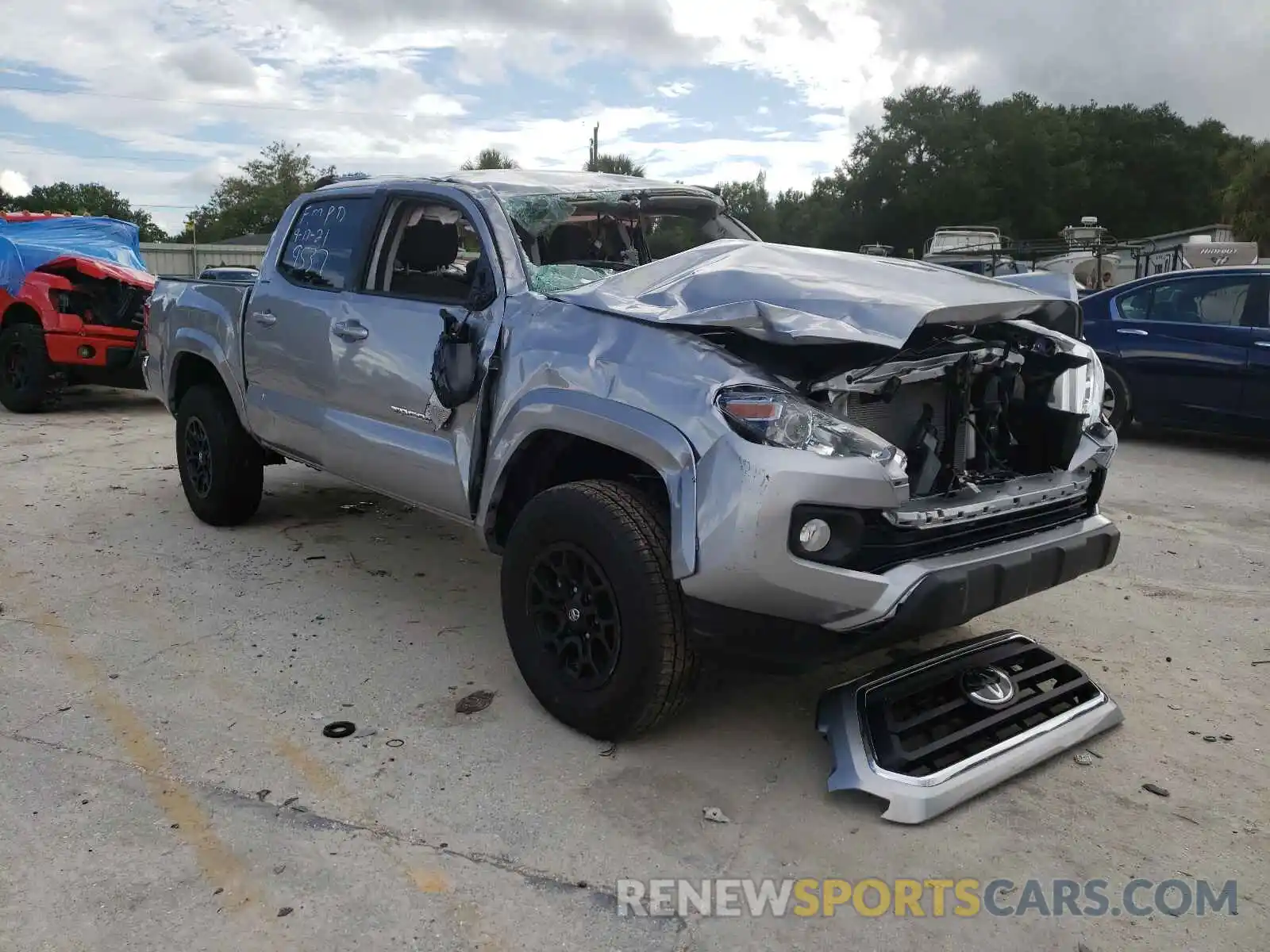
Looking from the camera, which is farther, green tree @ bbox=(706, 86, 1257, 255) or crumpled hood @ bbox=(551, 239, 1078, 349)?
green tree @ bbox=(706, 86, 1257, 255)

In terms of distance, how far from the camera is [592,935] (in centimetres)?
249

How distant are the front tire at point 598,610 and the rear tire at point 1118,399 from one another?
684 centimetres

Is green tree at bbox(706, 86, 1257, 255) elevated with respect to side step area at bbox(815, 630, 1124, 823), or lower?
elevated

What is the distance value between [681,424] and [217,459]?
3.58 metres

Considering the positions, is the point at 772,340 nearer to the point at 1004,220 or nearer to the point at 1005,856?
the point at 1005,856

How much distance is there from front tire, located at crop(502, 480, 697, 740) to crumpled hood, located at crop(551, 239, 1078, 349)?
0.62 m

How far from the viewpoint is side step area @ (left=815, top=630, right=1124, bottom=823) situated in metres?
3.01

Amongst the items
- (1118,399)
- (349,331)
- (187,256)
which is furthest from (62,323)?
(187,256)

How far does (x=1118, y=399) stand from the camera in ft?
28.8

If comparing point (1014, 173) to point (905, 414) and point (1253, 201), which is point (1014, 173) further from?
point (905, 414)

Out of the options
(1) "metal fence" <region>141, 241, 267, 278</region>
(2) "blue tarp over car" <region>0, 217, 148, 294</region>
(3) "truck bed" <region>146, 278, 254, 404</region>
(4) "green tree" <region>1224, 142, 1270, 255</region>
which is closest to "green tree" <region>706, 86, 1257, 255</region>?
(4) "green tree" <region>1224, 142, 1270, 255</region>

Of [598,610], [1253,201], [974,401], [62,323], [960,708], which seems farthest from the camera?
[1253,201]

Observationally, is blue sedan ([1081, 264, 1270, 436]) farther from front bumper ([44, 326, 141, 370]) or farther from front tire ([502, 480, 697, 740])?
front bumper ([44, 326, 141, 370])

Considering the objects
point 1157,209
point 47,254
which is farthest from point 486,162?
point 47,254
